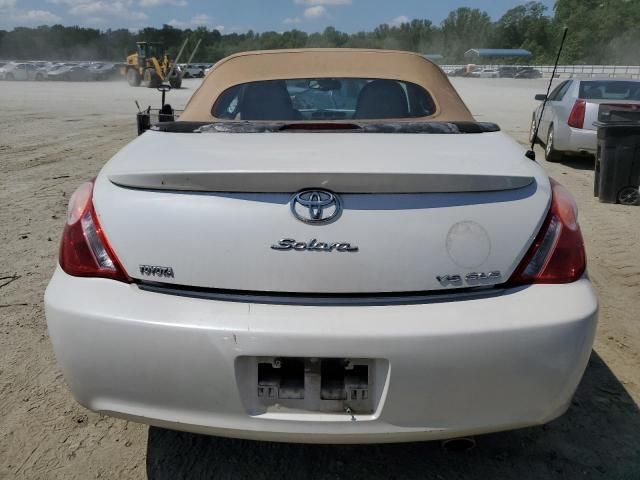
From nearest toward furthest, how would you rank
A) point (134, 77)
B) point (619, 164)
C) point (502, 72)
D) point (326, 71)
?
point (326, 71) < point (619, 164) < point (134, 77) < point (502, 72)

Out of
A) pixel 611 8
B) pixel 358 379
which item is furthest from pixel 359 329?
pixel 611 8

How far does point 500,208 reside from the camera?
5.82ft

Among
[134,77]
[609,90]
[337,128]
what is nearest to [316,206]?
[337,128]

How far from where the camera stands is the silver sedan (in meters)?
8.26

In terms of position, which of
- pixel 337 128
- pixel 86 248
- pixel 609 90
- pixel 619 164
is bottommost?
pixel 619 164

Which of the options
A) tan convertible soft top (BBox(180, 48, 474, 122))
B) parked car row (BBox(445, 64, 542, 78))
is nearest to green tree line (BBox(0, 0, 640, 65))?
parked car row (BBox(445, 64, 542, 78))

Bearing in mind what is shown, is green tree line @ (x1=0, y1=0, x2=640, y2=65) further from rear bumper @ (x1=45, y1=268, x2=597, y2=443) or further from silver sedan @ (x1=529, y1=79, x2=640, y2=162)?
rear bumper @ (x1=45, y1=268, x2=597, y2=443)

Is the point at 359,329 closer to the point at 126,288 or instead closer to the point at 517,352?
the point at 517,352

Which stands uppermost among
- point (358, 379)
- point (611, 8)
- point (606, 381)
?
point (611, 8)

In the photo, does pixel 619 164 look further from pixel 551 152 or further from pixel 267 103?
pixel 267 103

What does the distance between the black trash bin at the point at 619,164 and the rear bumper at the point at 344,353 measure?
5.46m

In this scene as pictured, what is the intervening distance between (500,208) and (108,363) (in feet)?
4.26

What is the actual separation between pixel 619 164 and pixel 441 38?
113 meters

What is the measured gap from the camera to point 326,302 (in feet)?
5.65
